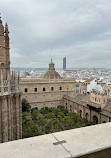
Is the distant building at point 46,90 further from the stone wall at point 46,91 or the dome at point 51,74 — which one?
the dome at point 51,74

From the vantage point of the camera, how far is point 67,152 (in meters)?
1.82

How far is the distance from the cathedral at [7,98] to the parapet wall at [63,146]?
244 inches

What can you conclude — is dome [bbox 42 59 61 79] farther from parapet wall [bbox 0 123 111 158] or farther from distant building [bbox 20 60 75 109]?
parapet wall [bbox 0 123 111 158]

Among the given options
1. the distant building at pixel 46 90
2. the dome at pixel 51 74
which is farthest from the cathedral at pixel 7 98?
the dome at pixel 51 74

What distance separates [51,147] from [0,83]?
6542mm

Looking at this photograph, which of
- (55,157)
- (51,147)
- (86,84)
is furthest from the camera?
(86,84)

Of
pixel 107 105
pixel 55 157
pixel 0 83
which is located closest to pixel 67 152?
pixel 55 157

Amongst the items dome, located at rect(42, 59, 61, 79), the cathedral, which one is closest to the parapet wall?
the cathedral

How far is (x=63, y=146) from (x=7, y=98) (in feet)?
22.3

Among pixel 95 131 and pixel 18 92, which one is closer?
pixel 95 131

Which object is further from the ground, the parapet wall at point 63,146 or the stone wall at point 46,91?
the parapet wall at point 63,146

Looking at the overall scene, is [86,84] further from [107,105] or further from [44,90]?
[107,105]

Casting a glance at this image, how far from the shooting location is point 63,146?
6.37 ft

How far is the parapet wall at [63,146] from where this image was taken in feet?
5.84
